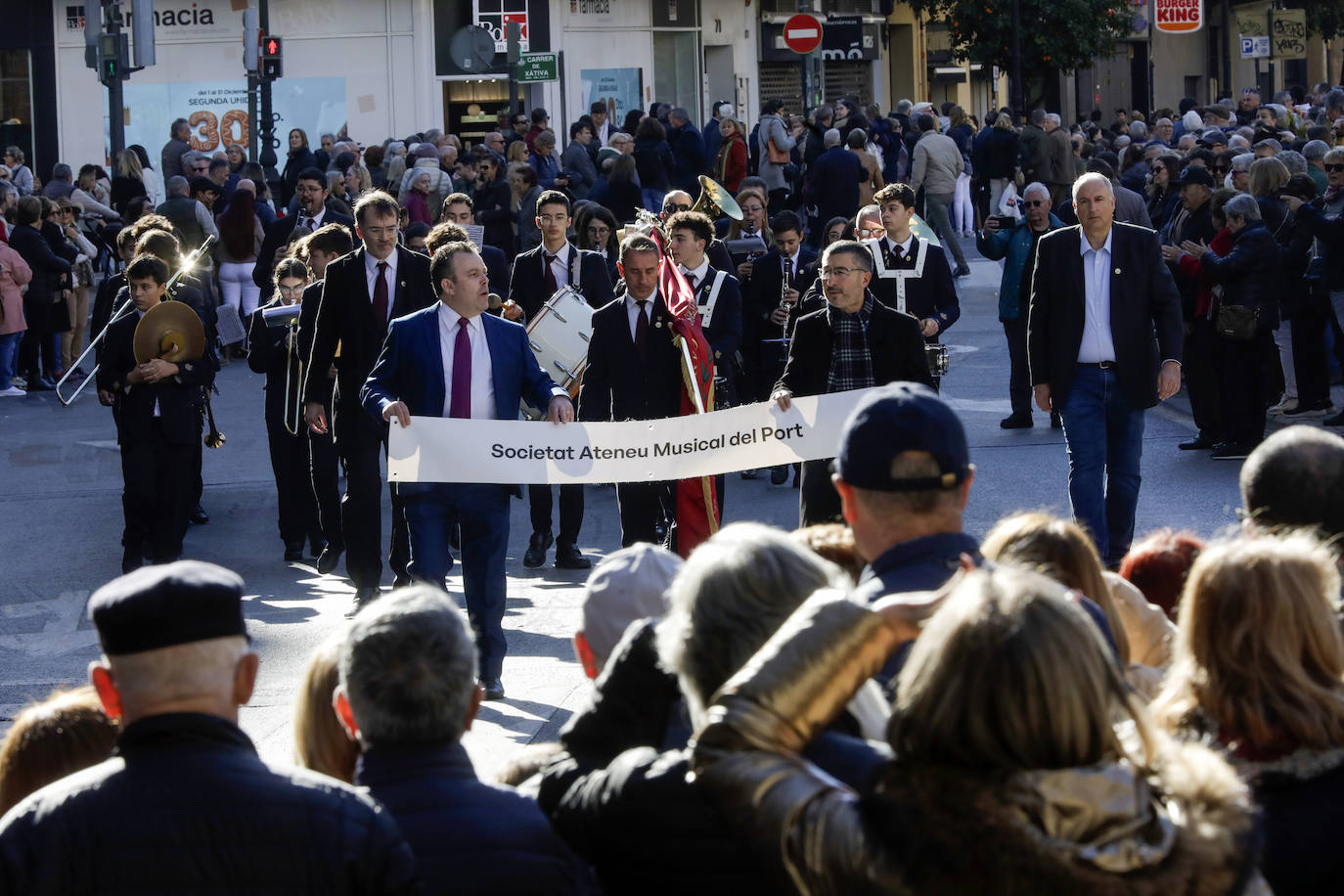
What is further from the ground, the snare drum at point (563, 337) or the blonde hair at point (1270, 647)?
the snare drum at point (563, 337)

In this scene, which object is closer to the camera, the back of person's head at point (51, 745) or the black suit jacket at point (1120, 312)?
the back of person's head at point (51, 745)

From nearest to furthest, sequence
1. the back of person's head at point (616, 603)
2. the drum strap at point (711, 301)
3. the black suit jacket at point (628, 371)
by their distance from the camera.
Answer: the back of person's head at point (616, 603)
the black suit jacket at point (628, 371)
the drum strap at point (711, 301)

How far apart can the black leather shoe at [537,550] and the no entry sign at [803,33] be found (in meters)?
20.2

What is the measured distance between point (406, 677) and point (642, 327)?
246 inches

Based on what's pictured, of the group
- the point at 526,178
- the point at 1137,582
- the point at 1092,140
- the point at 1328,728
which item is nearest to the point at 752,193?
the point at 526,178

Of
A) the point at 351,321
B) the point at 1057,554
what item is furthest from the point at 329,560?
the point at 1057,554

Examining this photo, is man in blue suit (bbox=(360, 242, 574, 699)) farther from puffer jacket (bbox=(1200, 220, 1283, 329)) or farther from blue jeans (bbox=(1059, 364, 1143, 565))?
puffer jacket (bbox=(1200, 220, 1283, 329))

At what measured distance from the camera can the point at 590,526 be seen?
11.2m

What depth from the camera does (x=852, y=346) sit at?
27.3 feet

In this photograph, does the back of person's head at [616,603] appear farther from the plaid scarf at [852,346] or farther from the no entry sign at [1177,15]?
the no entry sign at [1177,15]

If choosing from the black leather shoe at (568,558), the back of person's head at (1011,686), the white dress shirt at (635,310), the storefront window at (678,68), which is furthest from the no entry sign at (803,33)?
the back of person's head at (1011,686)

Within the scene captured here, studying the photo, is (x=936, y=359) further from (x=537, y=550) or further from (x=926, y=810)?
(x=926, y=810)

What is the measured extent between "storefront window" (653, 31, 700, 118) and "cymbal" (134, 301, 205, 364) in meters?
27.7

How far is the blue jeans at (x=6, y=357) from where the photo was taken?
16719 millimetres
